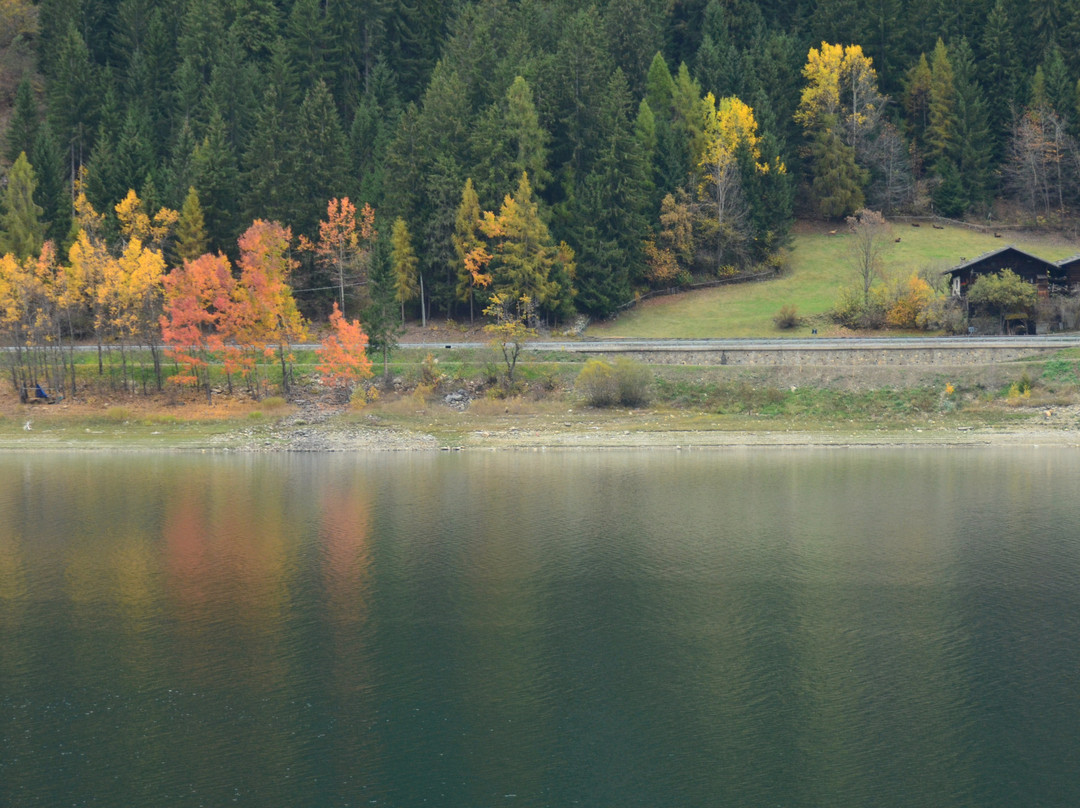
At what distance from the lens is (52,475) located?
62.2m

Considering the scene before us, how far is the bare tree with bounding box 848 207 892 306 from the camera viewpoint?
3713 inches

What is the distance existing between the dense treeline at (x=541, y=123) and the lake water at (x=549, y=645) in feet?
132

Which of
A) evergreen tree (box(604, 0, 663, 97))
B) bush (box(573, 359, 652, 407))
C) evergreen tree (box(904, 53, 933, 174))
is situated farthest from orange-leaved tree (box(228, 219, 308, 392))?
evergreen tree (box(904, 53, 933, 174))

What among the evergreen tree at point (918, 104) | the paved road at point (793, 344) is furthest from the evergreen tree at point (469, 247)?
the evergreen tree at point (918, 104)

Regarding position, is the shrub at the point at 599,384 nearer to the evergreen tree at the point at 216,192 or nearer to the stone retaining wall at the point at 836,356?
the stone retaining wall at the point at 836,356

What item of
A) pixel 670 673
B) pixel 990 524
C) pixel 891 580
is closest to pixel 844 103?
pixel 990 524

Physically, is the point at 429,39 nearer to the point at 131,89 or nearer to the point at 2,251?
the point at 131,89

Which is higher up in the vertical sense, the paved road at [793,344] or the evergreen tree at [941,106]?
the evergreen tree at [941,106]

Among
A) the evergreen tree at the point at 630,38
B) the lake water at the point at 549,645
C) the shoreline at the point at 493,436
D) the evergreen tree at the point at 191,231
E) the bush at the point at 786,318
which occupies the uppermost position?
the evergreen tree at the point at 630,38

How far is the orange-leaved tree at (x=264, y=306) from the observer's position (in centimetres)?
8131

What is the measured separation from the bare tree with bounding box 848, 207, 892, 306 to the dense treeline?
26.6 feet

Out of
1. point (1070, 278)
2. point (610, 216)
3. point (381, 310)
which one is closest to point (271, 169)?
point (381, 310)

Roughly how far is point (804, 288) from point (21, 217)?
2678 inches

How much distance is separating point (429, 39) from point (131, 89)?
32.2m
